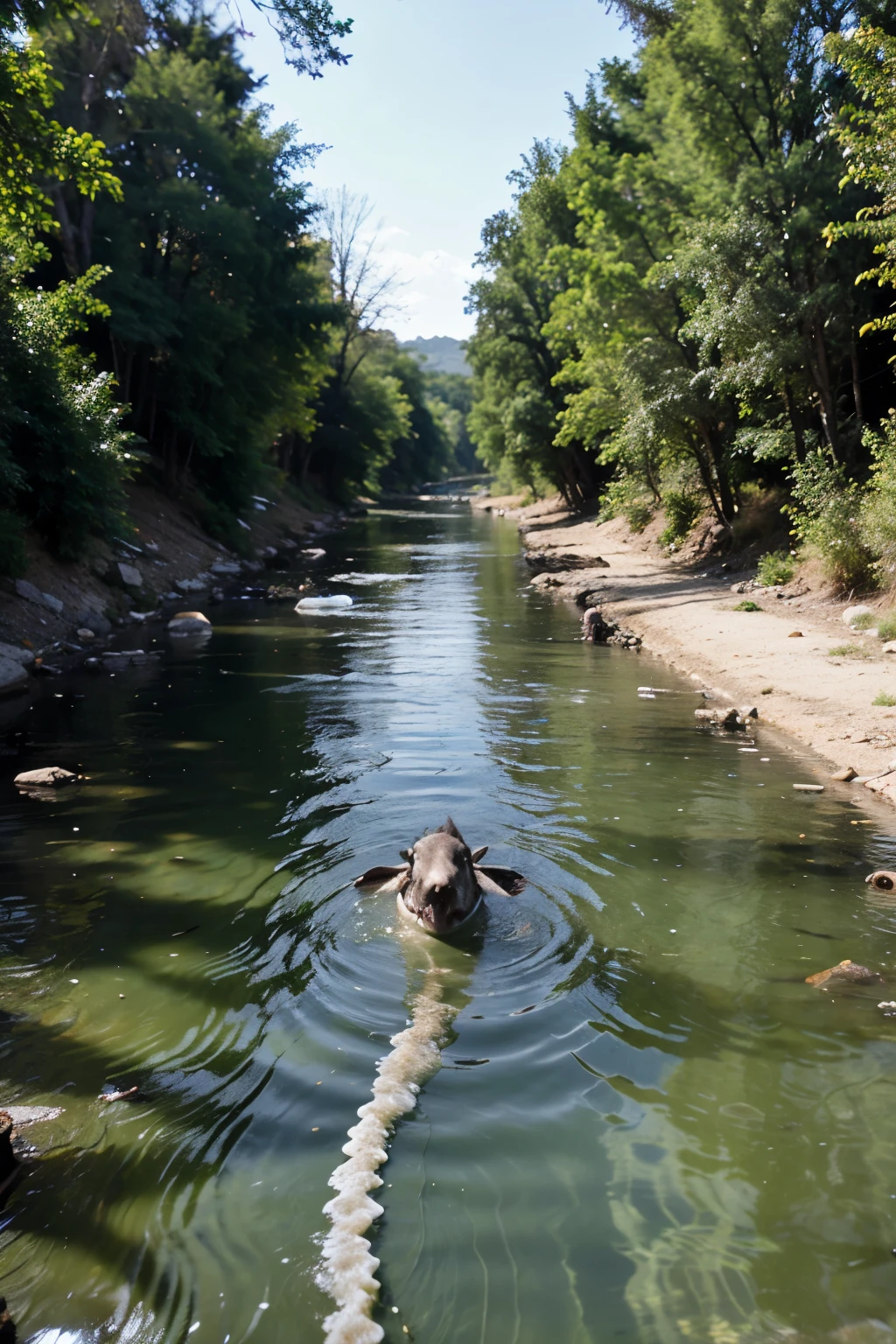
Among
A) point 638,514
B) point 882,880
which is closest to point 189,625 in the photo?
point 882,880

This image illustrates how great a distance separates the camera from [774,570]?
74.5 feet

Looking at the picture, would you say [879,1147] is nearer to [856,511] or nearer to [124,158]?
[856,511]

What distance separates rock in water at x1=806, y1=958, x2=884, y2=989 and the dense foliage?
1301 centimetres

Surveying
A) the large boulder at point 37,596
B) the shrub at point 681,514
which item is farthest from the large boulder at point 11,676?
the shrub at point 681,514

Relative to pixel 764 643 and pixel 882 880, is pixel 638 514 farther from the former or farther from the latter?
pixel 882 880

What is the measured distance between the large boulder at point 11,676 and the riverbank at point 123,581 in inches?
1.5

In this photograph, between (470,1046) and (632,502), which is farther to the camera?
(632,502)

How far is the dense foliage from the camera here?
2055 centimetres

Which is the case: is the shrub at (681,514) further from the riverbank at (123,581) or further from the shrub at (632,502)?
the riverbank at (123,581)

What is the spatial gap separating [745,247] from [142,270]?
19.4 metres

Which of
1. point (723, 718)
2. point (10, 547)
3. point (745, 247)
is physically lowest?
point (723, 718)

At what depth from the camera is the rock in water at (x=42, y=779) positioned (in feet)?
34.4

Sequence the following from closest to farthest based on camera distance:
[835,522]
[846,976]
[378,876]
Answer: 1. [846,976]
2. [378,876]
3. [835,522]

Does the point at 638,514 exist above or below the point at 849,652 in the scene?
above
